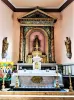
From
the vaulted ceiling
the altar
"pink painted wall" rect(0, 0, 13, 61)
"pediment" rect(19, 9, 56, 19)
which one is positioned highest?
the vaulted ceiling

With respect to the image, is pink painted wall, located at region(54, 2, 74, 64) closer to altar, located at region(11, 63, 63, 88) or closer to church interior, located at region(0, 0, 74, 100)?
church interior, located at region(0, 0, 74, 100)

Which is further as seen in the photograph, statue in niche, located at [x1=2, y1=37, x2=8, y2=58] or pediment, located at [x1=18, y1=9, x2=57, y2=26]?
pediment, located at [x1=18, y1=9, x2=57, y2=26]

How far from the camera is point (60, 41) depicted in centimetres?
962

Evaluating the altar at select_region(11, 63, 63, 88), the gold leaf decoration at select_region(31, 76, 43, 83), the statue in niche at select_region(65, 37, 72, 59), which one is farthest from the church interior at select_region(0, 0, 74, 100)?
the gold leaf decoration at select_region(31, 76, 43, 83)

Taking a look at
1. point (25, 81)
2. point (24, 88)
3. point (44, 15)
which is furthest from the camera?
point (44, 15)

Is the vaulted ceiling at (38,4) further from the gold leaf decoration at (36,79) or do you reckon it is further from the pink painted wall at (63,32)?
the gold leaf decoration at (36,79)

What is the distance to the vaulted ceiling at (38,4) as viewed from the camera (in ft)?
30.0

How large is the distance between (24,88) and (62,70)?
10.4 ft

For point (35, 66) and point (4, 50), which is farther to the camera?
point (4, 50)

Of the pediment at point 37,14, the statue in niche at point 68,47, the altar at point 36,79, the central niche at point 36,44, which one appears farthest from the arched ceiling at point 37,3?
the altar at point 36,79

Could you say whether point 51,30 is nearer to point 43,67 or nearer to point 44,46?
point 44,46

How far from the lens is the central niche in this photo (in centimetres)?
941

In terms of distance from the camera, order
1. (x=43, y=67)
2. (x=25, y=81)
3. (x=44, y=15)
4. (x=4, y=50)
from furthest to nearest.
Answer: (x=44, y=15), (x=43, y=67), (x=4, y=50), (x=25, y=81)

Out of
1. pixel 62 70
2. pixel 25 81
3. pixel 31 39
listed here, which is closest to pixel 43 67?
pixel 62 70
